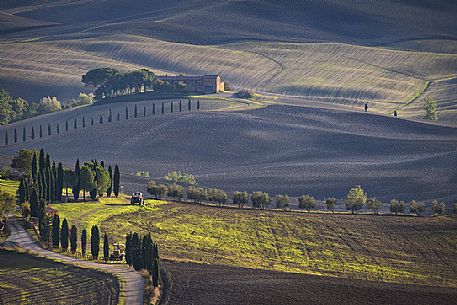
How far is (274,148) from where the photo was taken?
513 feet

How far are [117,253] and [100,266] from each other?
4.10 m

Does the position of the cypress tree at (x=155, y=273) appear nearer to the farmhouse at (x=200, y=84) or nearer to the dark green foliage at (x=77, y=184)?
the dark green foliage at (x=77, y=184)

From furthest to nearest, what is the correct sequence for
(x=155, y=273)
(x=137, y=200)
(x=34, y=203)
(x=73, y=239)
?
(x=137, y=200) → (x=34, y=203) → (x=73, y=239) → (x=155, y=273)

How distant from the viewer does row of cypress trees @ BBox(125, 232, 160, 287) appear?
7675 cm

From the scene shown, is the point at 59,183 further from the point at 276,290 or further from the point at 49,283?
the point at 276,290

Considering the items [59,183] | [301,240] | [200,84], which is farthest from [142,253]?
[200,84]

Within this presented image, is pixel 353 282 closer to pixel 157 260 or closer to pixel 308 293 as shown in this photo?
pixel 308 293

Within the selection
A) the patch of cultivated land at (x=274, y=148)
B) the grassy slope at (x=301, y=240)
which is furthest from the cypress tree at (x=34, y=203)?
the patch of cultivated land at (x=274, y=148)

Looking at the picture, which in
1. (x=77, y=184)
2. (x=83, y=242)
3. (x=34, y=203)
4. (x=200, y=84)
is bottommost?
(x=83, y=242)

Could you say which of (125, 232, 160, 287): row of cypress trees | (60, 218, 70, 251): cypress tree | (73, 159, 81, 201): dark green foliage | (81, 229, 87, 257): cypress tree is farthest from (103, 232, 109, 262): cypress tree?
(73, 159, 81, 201): dark green foliage

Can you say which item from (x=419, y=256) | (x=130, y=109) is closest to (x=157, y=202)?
(x=419, y=256)

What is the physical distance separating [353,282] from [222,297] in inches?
477

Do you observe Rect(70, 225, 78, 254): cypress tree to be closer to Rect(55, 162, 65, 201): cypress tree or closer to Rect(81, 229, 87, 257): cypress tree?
Rect(81, 229, 87, 257): cypress tree

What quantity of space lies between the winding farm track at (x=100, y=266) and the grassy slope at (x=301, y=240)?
6307 millimetres
